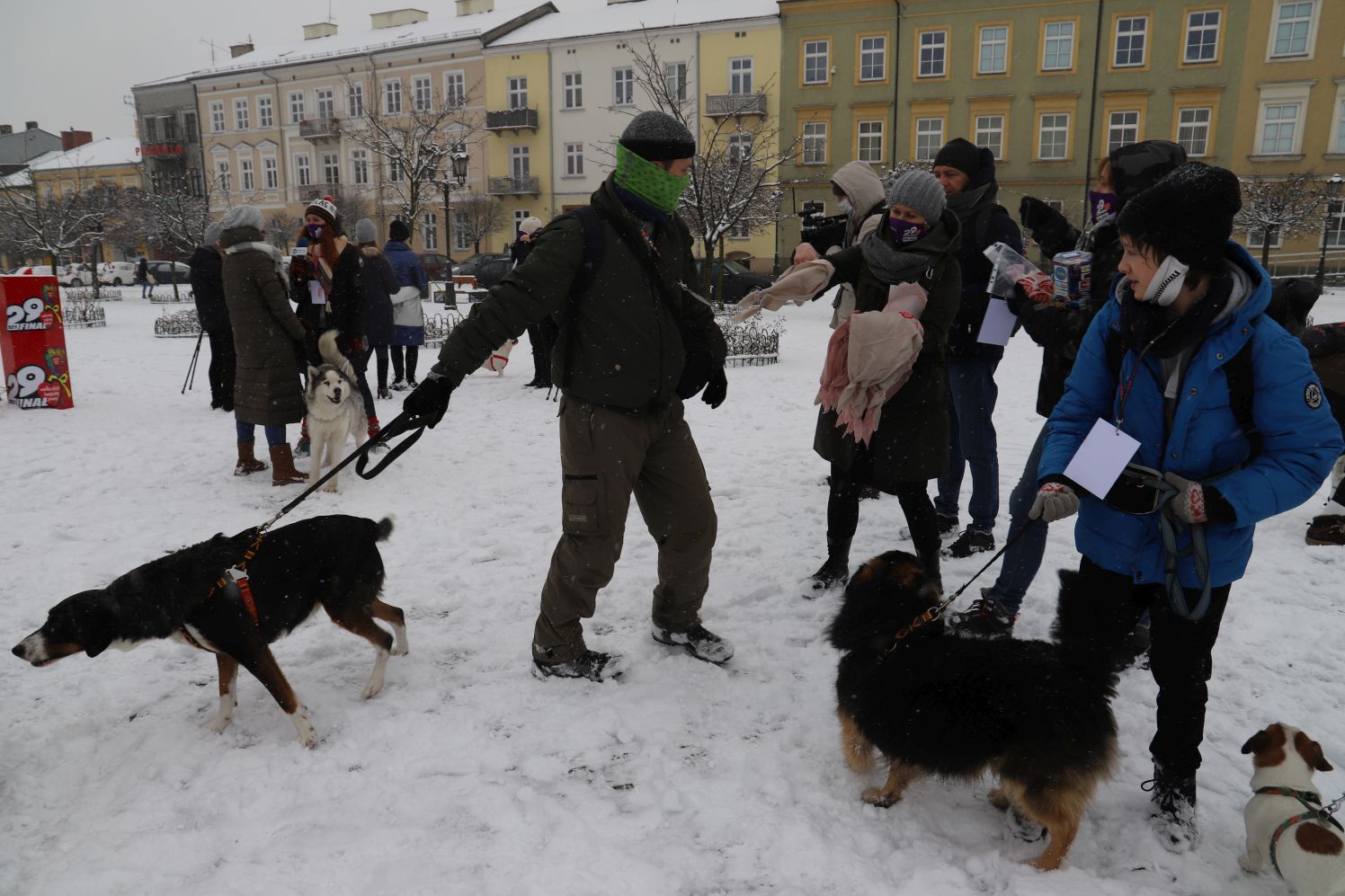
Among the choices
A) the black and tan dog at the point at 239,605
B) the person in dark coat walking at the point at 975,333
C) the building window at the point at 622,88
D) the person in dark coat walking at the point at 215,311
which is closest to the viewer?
the black and tan dog at the point at 239,605

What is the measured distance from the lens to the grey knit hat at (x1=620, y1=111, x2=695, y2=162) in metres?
3.10

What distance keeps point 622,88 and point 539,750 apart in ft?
131

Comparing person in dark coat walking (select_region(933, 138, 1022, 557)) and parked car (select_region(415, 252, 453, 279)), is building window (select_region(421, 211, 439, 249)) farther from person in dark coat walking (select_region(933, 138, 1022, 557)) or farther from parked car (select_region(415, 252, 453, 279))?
person in dark coat walking (select_region(933, 138, 1022, 557))

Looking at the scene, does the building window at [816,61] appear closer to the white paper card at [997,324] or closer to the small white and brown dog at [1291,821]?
the white paper card at [997,324]

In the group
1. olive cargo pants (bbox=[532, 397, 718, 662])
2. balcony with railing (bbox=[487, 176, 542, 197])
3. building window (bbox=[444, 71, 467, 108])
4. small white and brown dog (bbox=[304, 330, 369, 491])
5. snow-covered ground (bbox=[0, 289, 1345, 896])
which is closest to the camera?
snow-covered ground (bbox=[0, 289, 1345, 896])

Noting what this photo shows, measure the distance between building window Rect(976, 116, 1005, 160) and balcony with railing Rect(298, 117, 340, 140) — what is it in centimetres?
3275

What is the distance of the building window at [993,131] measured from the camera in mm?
33688

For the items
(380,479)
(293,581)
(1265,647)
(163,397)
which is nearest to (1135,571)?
(1265,647)

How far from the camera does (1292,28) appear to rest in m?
30.2

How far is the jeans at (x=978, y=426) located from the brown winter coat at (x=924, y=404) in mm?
649

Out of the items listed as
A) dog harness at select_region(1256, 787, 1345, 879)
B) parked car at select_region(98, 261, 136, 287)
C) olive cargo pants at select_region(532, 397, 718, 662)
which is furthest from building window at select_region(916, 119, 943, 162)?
parked car at select_region(98, 261, 136, 287)

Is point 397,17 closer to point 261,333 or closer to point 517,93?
point 517,93

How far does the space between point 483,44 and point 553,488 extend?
40879 millimetres

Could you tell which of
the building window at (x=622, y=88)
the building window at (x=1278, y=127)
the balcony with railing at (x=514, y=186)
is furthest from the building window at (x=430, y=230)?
the building window at (x=1278, y=127)
